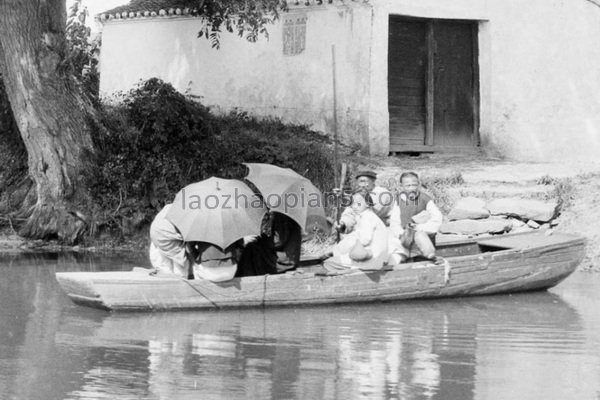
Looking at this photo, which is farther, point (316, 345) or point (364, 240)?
point (364, 240)

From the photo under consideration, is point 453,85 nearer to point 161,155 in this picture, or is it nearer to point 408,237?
point 161,155

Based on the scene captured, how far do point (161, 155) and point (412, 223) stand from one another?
18.1 feet

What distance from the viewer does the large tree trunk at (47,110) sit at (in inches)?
582

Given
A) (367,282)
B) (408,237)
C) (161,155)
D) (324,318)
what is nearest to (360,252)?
(367,282)

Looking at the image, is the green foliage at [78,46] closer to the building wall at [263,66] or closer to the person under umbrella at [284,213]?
the building wall at [263,66]

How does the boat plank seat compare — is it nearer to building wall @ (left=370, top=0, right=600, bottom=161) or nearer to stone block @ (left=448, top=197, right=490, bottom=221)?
stone block @ (left=448, top=197, right=490, bottom=221)

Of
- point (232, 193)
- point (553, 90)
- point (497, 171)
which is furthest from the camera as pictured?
point (553, 90)

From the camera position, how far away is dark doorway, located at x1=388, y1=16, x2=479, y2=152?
17.4m

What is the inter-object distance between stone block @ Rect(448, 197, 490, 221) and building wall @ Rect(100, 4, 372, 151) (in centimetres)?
287

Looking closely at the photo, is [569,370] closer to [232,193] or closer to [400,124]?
[232,193]

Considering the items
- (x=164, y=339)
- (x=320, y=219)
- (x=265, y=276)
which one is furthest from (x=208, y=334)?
(x=320, y=219)

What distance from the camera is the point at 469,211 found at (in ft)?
45.9

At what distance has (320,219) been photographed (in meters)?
10.9

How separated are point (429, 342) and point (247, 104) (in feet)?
31.1
